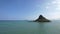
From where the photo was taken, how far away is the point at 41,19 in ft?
404

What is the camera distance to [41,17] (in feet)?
398

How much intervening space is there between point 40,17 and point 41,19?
9.01 feet

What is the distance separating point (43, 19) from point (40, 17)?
4.62 metres

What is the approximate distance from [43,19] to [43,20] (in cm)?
112

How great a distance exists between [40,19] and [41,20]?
1.83 metres

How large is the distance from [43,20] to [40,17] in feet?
17.2

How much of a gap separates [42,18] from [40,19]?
3.65 m

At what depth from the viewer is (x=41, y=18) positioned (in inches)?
4796

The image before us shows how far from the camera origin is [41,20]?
124 m

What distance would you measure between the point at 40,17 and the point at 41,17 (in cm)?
121

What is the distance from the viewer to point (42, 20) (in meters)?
124

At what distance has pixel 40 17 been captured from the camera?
400 ft

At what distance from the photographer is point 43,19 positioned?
407 feet

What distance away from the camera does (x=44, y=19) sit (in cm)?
12444
